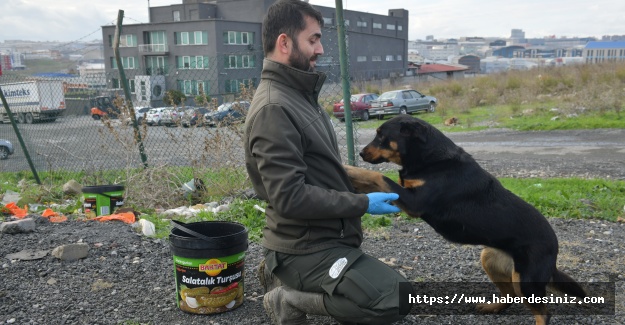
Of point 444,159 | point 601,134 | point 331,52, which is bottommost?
point 601,134

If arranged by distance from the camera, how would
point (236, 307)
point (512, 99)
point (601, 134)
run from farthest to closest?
point (512, 99) → point (601, 134) → point (236, 307)

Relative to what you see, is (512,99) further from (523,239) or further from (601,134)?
(523,239)

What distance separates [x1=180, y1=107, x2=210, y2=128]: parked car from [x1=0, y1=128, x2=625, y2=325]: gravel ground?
1848 mm

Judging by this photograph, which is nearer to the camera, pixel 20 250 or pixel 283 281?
pixel 283 281

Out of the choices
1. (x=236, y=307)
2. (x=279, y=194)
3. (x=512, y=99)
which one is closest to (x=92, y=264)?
(x=236, y=307)

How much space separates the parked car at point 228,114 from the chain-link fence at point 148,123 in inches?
0.5

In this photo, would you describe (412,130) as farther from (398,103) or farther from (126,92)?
(398,103)

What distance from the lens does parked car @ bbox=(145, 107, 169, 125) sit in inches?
309

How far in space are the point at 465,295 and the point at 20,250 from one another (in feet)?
13.6

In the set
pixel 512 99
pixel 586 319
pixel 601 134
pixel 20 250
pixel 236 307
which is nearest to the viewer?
pixel 586 319

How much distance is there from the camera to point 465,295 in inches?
164

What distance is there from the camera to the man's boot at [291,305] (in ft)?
10.8

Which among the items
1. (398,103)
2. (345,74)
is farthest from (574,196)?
(398,103)

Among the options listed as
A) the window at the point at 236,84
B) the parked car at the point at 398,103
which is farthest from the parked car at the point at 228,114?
the parked car at the point at 398,103
